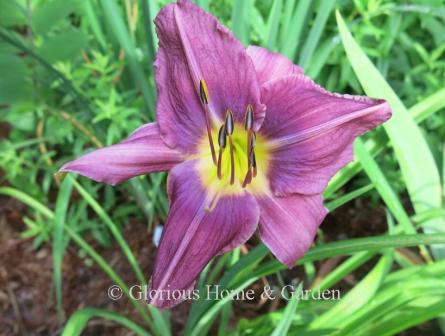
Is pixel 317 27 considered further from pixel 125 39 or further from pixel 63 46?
pixel 63 46

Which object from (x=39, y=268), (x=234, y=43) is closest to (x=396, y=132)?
(x=234, y=43)

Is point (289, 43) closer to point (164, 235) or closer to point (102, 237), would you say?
point (164, 235)

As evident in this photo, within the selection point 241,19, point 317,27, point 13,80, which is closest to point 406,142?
point 317,27

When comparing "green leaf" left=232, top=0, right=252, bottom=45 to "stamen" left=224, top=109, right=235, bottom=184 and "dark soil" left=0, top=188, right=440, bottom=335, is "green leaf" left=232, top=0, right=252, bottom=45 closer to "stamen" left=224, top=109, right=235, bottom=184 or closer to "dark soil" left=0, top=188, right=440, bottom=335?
"stamen" left=224, top=109, right=235, bottom=184

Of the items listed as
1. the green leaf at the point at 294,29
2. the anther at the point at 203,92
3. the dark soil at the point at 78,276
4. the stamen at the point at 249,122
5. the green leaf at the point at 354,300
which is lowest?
the dark soil at the point at 78,276

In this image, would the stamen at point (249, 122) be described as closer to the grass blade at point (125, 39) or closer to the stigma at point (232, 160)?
the stigma at point (232, 160)

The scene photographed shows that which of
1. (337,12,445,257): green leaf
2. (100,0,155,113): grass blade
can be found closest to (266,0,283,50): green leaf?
(337,12,445,257): green leaf

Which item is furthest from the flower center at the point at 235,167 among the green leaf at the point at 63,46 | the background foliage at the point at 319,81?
the green leaf at the point at 63,46
